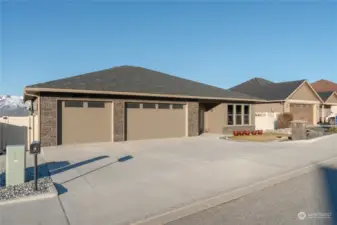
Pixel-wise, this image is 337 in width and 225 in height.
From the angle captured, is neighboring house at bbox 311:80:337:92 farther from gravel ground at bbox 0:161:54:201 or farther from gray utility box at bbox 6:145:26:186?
gray utility box at bbox 6:145:26:186

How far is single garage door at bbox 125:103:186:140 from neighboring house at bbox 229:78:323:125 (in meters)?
14.5

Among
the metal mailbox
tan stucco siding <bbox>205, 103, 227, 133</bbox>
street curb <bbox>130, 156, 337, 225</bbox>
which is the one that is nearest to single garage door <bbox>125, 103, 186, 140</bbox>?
tan stucco siding <bbox>205, 103, 227, 133</bbox>

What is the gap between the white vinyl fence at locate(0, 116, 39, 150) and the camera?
11.6m

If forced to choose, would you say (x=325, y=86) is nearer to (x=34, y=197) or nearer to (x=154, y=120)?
(x=154, y=120)

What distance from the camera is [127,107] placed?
590 inches

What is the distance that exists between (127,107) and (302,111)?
2486 centimetres

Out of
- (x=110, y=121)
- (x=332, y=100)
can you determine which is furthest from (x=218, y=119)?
(x=332, y=100)

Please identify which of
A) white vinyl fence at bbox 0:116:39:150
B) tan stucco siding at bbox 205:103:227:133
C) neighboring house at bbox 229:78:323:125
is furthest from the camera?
neighboring house at bbox 229:78:323:125

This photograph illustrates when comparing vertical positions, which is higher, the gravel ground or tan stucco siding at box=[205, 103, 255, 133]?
tan stucco siding at box=[205, 103, 255, 133]

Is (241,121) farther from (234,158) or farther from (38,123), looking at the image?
(38,123)

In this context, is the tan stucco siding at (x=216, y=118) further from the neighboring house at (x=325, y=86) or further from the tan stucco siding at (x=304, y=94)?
the neighboring house at (x=325, y=86)

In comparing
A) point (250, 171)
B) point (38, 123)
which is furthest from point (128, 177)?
point (38, 123)

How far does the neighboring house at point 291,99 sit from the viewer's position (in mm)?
27583

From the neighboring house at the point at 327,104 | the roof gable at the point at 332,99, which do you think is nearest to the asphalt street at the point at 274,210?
the neighboring house at the point at 327,104
